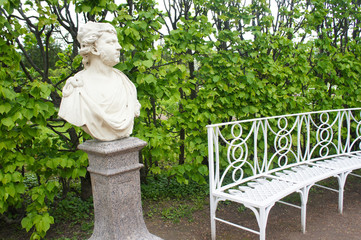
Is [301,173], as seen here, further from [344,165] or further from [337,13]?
[337,13]

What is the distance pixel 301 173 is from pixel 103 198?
2191mm

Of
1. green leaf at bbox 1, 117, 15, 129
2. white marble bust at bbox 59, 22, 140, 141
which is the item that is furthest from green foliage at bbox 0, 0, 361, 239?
white marble bust at bbox 59, 22, 140, 141

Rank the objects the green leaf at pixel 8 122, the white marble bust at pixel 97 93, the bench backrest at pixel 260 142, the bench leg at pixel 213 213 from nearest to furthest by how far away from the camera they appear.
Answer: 1. the white marble bust at pixel 97 93
2. the green leaf at pixel 8 122
3. the bench leg at pixel 213 213
4. the bench backrest at pixel 260 142

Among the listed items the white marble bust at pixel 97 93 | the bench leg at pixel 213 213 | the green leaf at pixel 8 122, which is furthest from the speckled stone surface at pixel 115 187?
the bench leg at pixel 213 213

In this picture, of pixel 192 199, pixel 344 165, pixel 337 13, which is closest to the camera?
pixel 344 165

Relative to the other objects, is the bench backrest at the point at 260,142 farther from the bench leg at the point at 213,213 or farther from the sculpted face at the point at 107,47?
the sculpted face at the point at 107,47

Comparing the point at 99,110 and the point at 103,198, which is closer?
the point at 99,110

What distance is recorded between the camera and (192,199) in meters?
4.13

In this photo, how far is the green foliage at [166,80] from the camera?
114 inches

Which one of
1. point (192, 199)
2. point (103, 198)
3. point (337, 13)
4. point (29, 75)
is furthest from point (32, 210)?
point (337, 13)

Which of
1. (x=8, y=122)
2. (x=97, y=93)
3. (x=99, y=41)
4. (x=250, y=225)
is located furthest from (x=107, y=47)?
(x=250, y=225)

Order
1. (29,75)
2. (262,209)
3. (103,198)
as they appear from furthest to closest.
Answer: (29,75) < (262,209) < (103,198)

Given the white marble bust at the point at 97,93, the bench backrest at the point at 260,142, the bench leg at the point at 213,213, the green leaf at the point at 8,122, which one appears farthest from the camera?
the bench backrest at the point at 260,142

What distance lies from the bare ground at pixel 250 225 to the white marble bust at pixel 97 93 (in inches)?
55.3
